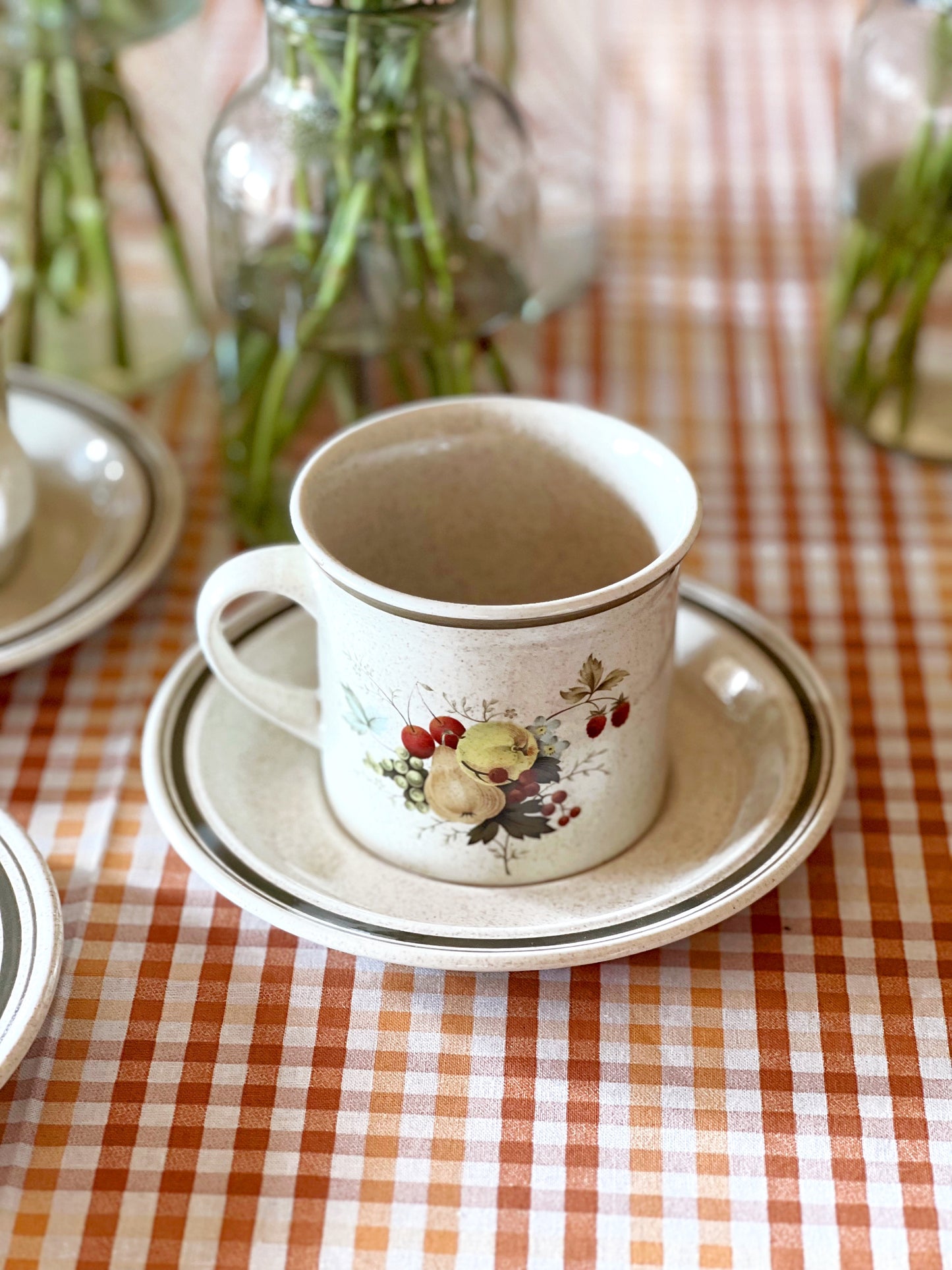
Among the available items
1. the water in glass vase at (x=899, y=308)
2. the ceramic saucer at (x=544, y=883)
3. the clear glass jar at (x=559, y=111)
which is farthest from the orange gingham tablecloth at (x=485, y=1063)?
the clear glass jar at (x=559, y=111)

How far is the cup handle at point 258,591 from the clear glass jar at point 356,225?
Result: 0.54ft

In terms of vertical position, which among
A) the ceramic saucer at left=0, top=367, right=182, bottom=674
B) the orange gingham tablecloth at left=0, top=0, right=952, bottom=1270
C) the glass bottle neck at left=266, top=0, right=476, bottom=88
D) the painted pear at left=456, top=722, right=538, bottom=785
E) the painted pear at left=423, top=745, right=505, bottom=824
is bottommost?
the orange gingham tablecloth at left=0, top=0, right=952, bottom=1270

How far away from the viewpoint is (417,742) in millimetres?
407

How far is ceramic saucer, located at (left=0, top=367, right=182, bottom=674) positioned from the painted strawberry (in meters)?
0.22

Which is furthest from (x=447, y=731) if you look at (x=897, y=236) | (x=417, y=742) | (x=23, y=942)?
(x=897, y=236)

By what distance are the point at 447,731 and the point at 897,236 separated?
39 cm

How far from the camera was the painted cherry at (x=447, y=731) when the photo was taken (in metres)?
0.40

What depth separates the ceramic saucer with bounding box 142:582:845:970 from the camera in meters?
0.40

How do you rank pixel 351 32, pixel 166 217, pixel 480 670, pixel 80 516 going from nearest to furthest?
1. pixel 480 670
2. pixel 351 32
3. pixel 80 516
4. pixel 166 217

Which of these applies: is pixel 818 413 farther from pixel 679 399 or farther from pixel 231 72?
pixel 231 72

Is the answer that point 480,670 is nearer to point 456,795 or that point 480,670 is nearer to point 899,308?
point 456,795

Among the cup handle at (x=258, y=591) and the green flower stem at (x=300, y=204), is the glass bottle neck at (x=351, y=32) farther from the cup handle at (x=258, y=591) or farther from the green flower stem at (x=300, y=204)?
the cup handle at (x=258, y=591)

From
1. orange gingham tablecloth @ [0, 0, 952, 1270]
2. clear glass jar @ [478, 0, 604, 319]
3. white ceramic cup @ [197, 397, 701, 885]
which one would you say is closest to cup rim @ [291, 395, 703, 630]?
white ceramic cup @ [197, 397, 701, 885]

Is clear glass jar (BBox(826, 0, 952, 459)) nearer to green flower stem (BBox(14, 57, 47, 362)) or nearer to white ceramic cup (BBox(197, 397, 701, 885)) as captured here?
white ceramic cup (BBox(197, 397, 701, 885))
